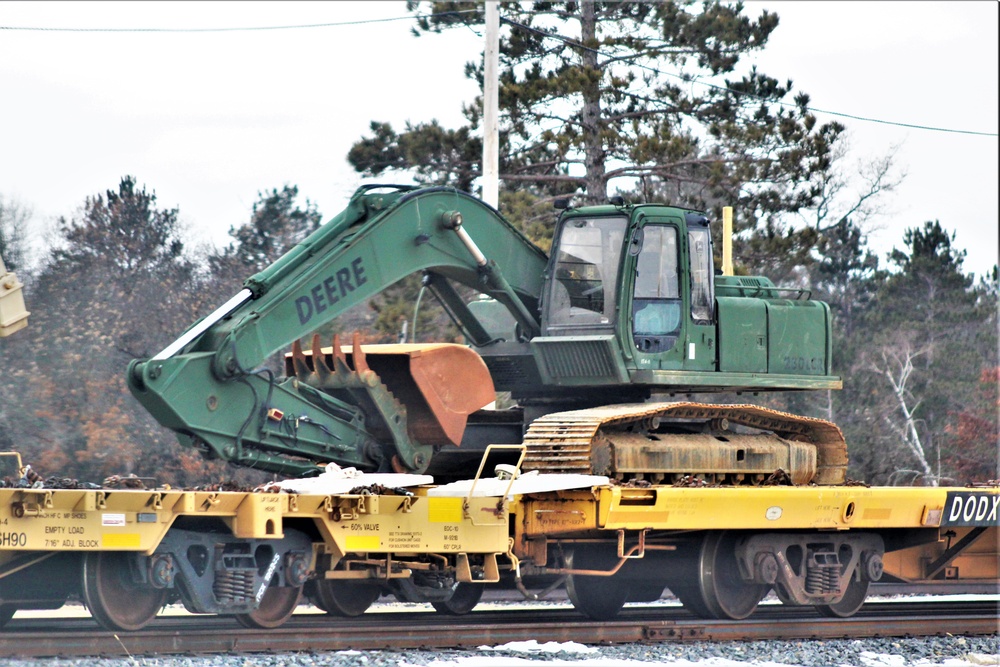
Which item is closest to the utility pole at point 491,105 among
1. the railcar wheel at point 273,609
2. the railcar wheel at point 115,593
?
the railcar wheel at point 273,609

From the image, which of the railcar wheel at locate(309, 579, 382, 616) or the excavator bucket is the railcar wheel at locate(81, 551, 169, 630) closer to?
the railcar wheel at locate(309, 579, 382, 616)

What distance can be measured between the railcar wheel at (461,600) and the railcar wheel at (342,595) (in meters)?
0.91

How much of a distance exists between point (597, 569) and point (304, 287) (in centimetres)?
391

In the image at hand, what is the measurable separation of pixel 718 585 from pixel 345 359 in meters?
→ 4.30

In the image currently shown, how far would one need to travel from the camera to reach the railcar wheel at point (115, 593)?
406 inches

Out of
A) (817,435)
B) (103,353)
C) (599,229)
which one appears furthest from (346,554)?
(103,353)

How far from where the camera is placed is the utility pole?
20906mm

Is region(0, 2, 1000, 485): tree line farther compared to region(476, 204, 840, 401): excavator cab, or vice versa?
region(0, 2, 1000, 485): tree line

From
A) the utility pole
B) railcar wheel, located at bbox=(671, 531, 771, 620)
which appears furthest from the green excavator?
the utility pole

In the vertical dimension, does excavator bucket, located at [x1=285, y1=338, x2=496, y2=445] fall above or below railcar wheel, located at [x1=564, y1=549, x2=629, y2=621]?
above

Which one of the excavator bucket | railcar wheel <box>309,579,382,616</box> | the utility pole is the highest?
the utility pole

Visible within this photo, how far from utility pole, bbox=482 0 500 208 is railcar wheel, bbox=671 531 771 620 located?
864 cm

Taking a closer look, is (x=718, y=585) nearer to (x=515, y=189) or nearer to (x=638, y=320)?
(x=638, y=320)

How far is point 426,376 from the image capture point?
42.2ft
